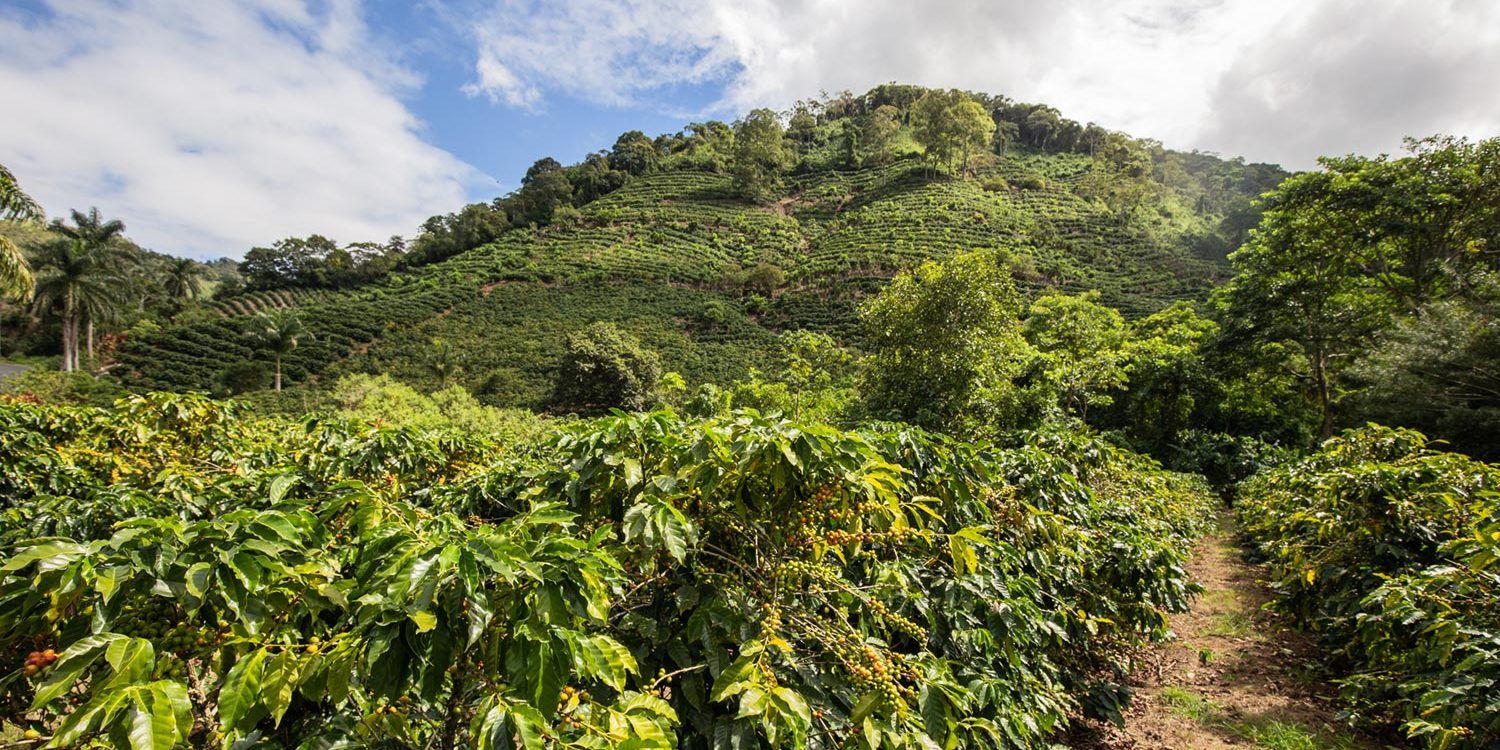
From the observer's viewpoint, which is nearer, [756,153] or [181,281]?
[181,281]

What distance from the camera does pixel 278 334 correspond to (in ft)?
92.6

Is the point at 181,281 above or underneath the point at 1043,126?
underneath

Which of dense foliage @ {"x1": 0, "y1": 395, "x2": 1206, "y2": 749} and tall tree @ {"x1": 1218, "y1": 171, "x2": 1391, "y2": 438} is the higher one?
tall tree @ {"x1": 1218, "y1": 171, "x2": 1391, "y2": 438}

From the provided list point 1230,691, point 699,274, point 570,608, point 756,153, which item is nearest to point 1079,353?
point 1230,691

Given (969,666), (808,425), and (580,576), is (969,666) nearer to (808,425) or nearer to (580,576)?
(808,425)

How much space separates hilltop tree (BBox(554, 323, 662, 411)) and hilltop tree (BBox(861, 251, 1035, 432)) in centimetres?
1659

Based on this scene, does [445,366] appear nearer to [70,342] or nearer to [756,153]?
[70,342]

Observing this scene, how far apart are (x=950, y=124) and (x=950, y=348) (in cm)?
5438

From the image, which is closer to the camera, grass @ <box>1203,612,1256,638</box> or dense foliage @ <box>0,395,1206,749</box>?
dense foliage @ <box>0,395,1206,749</box>

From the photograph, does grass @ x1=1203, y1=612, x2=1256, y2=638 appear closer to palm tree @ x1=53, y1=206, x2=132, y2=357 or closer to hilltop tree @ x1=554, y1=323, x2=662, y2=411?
hilltop tree @ x1=554, y1=323, x2=662, y2=411

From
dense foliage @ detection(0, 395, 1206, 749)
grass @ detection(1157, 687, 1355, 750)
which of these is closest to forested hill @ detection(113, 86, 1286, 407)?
grass @ detection(1157, 687, 1355, 750)

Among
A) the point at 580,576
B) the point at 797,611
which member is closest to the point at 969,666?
the point at 797,611

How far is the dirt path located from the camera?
395 cm

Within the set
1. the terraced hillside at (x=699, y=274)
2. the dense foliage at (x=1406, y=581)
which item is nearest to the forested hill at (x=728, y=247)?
the terraced hillside at (x=699, y=274)
